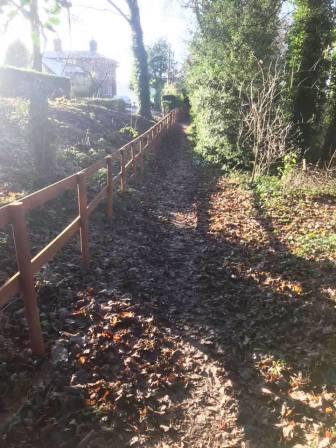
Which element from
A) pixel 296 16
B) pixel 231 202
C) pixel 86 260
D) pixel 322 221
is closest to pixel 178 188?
pixel 231 202

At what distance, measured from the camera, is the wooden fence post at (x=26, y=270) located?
9.77 ft

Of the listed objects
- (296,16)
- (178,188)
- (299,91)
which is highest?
(296,16)

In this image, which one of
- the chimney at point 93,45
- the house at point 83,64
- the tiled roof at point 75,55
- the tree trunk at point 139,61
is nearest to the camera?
the tree trunk at point 139,61

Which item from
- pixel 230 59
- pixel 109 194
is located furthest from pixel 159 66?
pixel 109 194

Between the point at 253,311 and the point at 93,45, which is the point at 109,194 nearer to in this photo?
the point at 253,311

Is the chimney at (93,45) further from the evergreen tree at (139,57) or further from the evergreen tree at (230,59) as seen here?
the evergreen tree at (230,59)

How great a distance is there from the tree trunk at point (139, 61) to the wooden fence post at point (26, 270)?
79.7ft

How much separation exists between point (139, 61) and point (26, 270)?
24.8 meters

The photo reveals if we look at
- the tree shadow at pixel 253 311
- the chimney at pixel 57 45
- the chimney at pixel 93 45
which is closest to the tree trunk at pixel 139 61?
the tree shadow at pixel 253 311

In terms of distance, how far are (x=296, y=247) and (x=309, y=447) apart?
12.4 feet

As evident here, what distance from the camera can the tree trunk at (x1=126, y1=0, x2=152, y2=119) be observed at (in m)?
23.5

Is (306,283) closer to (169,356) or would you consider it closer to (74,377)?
(169,356)

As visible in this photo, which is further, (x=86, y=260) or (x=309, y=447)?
(x=86, y=260)

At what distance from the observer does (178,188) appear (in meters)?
11.0
